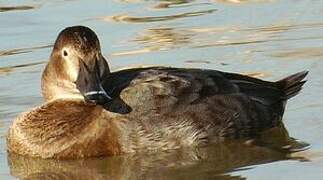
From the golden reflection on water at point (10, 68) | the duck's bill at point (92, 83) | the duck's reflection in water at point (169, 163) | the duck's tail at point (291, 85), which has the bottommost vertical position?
the duck's reflection in water at point (169, 163)

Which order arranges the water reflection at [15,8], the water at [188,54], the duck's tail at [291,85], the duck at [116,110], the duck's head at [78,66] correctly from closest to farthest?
the water at [188,54], the duck's head at [78,66], the duck at [116,110], the duck's tail at [291,85], the water reflection at [15,8]

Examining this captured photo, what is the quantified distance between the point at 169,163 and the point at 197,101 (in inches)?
26.7

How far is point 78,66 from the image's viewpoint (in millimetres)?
9609

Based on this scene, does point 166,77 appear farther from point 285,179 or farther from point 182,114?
point 285,179

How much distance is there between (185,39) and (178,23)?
640mm

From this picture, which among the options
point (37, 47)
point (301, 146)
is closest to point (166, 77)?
point (301, 146)

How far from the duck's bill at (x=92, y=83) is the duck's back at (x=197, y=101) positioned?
7.0 inches

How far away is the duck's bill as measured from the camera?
9289mm

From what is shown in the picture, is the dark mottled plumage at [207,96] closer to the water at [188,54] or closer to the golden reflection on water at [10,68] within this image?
the water at [188,54]

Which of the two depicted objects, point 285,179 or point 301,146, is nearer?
point 285,179

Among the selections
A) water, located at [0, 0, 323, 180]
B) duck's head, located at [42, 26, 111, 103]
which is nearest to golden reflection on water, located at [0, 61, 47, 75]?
water, located at [0, 0, 323, 180]

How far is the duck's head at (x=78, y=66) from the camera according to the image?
9398 millimetres

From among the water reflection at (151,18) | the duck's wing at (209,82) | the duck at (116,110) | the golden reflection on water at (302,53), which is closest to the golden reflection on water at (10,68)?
the water reflection at (151,18)

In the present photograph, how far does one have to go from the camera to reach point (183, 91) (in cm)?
977
